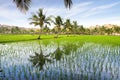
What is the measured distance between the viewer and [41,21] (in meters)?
55.2

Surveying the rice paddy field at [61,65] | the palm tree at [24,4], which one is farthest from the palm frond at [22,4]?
the rice paddy field at [61,65]

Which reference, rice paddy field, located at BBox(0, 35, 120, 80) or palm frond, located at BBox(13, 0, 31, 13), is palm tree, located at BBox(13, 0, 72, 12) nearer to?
palm frond, located at BBox(13, 0, 31, 13)

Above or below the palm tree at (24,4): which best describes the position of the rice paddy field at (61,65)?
below

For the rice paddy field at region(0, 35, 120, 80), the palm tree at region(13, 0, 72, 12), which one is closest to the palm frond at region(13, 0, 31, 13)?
the palm tree at region(13, 0, 72, 12)

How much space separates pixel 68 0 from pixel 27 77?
427 centimetres

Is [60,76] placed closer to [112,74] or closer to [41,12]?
[112,74]

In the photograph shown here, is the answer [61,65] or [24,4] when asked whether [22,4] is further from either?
[61,65]

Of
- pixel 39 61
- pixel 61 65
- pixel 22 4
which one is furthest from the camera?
pixel 39 61

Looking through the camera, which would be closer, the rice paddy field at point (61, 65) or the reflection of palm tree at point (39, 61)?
the rice paddy field at point (61, 65)

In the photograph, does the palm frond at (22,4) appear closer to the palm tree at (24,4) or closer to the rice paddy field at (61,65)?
the palm tree at (24,4)

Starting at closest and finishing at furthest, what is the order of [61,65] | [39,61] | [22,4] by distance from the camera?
1. [22,4]
2. [61,65]
3. [39,61]

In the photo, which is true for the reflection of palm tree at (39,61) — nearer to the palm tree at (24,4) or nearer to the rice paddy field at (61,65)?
the rice paddy field at (61,65)

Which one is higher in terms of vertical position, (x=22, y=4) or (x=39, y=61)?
(x=22, y=4)

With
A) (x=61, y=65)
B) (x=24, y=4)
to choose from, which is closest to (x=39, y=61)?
(x=61, y=65)
